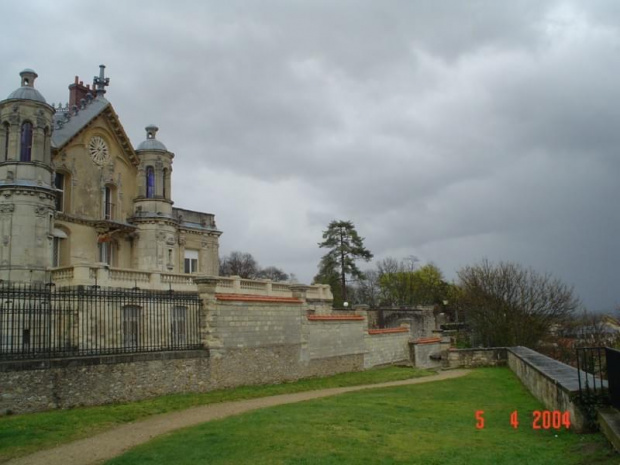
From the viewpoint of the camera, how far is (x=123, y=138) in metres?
33.3

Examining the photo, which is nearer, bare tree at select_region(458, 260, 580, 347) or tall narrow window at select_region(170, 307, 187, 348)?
tall narrow window at select_region(170, 307, 187, 348)

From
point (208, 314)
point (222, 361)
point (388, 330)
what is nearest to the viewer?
point (208, 314)

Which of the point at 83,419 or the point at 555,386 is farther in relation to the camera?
the point at 83,419

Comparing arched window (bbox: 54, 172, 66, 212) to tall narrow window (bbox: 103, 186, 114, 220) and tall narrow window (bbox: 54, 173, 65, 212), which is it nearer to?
tall narrow window (bbox: 54, 173, 65, 212)

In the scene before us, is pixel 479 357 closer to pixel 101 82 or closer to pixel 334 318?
pixel 334 318

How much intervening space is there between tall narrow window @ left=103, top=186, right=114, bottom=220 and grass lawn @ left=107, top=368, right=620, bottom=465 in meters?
21.3

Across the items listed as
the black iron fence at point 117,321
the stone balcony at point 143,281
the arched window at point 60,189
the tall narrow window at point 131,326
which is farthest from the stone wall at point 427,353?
the arched window at point 60,189

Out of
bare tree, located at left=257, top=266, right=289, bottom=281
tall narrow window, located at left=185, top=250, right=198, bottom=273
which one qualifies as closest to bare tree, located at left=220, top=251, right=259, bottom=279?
bare tree, located at left=257, top=266, right=289, bottom=281

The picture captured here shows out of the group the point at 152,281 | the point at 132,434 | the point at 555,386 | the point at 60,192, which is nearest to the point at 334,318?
the point at 152,281

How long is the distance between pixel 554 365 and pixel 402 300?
57.8 metres

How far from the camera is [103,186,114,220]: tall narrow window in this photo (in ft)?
104

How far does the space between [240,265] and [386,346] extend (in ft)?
190

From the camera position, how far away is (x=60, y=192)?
2917cm

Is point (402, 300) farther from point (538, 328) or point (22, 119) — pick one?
point (22, 119)
